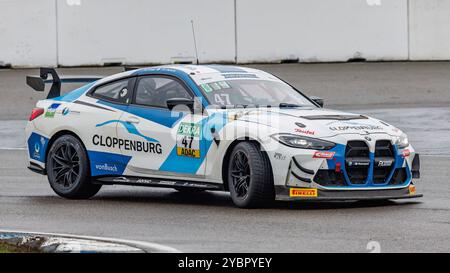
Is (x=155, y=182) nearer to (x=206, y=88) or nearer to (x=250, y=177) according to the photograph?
(x=206, y=88)

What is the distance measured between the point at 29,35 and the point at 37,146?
1607 centimetres

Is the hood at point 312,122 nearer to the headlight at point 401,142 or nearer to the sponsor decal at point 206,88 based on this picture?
the headlight at point 401,142

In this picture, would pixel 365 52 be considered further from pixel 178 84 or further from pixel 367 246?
pixel 367 246

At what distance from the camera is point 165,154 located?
12922 millimetres

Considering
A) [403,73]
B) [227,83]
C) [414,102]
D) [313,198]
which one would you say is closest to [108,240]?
[313,198]

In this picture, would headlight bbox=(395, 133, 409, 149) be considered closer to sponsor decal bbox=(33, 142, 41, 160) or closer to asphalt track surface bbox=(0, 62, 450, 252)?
asphalt track surface bbox=(0, 62, 450, 252)

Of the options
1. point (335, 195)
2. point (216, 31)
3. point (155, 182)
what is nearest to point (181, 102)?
point (155, 182)

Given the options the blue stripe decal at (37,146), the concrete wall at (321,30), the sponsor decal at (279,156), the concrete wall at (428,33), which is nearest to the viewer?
the sponsor decal at (279,156)

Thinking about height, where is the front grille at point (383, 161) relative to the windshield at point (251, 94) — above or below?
below

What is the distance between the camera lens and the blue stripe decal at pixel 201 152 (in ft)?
41.0

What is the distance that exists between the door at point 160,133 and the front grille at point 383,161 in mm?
1651

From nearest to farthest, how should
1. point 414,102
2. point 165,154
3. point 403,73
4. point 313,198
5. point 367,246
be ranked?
point 367,246 < point 313,198 < point 165,154 < point 414,102 < point 403,73

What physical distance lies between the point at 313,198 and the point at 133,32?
1809cm

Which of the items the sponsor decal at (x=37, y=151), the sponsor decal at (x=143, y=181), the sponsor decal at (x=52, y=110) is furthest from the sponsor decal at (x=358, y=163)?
the sponsor decal at (x=37, y=151)
